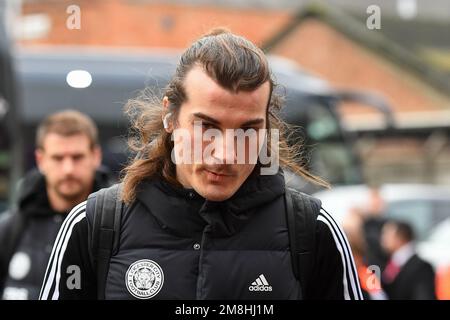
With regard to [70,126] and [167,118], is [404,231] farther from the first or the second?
[167,118]

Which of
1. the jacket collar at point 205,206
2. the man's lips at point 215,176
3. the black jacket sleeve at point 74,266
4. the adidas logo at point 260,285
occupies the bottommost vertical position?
the adidas logo at point 260,285

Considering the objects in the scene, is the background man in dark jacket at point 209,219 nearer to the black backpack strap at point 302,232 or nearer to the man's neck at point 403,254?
the black backpack strap at point 302,232

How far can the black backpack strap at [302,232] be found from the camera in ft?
10.1

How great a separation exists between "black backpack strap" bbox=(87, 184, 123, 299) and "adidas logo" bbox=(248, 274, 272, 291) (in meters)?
0.42

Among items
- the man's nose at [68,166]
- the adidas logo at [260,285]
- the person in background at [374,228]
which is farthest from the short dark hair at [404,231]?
the adidas logo at [260,285]

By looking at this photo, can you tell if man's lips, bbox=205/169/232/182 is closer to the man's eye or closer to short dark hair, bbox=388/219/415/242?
the man's eye

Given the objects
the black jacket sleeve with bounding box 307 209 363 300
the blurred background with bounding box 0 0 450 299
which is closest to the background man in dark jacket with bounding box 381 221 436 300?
the blurred background with bounding box 0 0 450 299

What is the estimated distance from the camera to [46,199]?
5.41m

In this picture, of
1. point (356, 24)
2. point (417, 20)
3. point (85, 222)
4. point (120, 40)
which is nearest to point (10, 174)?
point (85, 222)

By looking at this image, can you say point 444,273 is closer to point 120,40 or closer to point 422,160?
point 422,160

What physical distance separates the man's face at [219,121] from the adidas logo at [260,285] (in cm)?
26

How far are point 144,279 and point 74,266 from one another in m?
0.24

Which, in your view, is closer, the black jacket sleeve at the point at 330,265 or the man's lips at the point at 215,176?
the man's lips at the point at 215,176

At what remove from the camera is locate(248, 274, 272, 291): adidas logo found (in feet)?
9.83
